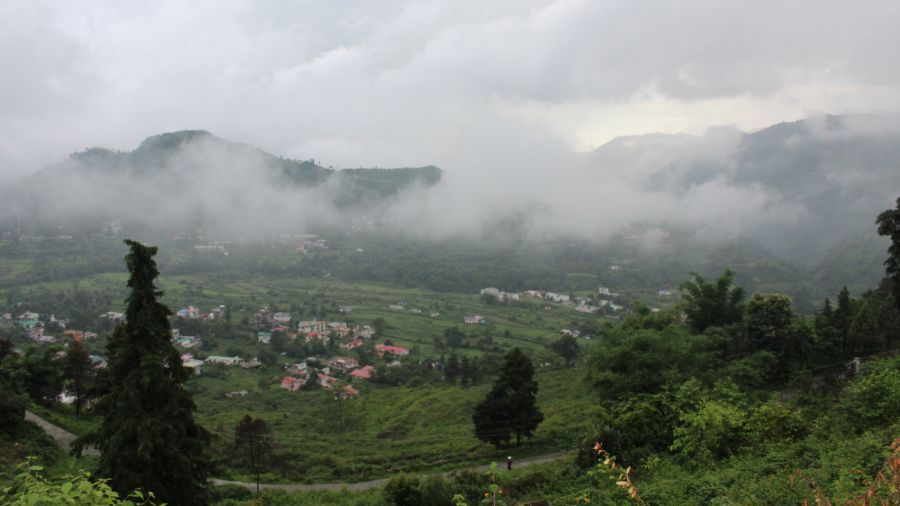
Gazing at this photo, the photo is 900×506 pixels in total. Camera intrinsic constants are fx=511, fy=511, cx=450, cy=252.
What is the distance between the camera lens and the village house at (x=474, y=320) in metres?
68.0

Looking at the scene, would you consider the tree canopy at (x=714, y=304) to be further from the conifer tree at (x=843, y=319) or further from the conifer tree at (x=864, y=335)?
the conifer tree at (x=864, y=335)

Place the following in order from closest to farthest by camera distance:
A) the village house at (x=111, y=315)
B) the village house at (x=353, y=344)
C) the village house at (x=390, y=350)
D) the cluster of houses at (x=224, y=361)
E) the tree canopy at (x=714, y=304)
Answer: the tree canopy at (x=714, y=304), the cluster of houses at (x=224, y=361), the village house at (x=390, y=350), the village house at (x=353, y=344), the village house at (x=111, y=315)

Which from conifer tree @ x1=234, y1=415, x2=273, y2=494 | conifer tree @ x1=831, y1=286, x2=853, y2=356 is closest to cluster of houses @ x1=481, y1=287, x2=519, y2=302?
conifer tree @ x1=831, y1=286, x2=853, y2=356

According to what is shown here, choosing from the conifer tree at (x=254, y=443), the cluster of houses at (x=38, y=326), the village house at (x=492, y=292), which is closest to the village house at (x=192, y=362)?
the cluster of houses at (x=38, y=326)

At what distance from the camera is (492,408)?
19.7m

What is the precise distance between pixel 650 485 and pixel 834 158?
166 m

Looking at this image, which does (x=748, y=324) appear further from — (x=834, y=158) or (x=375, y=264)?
(x=834, y=158)

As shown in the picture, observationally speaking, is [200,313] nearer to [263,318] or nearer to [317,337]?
[263,318]

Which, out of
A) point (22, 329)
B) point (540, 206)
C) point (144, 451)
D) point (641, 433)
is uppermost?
point (540, 206)

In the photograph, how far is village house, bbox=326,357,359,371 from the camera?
45938mm

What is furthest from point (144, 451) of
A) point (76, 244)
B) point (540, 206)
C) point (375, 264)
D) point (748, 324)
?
point (540, 206)

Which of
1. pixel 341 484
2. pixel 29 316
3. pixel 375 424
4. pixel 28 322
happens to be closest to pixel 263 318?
pixel 28 322

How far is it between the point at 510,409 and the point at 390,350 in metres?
33.8

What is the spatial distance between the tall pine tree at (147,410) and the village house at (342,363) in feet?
120
